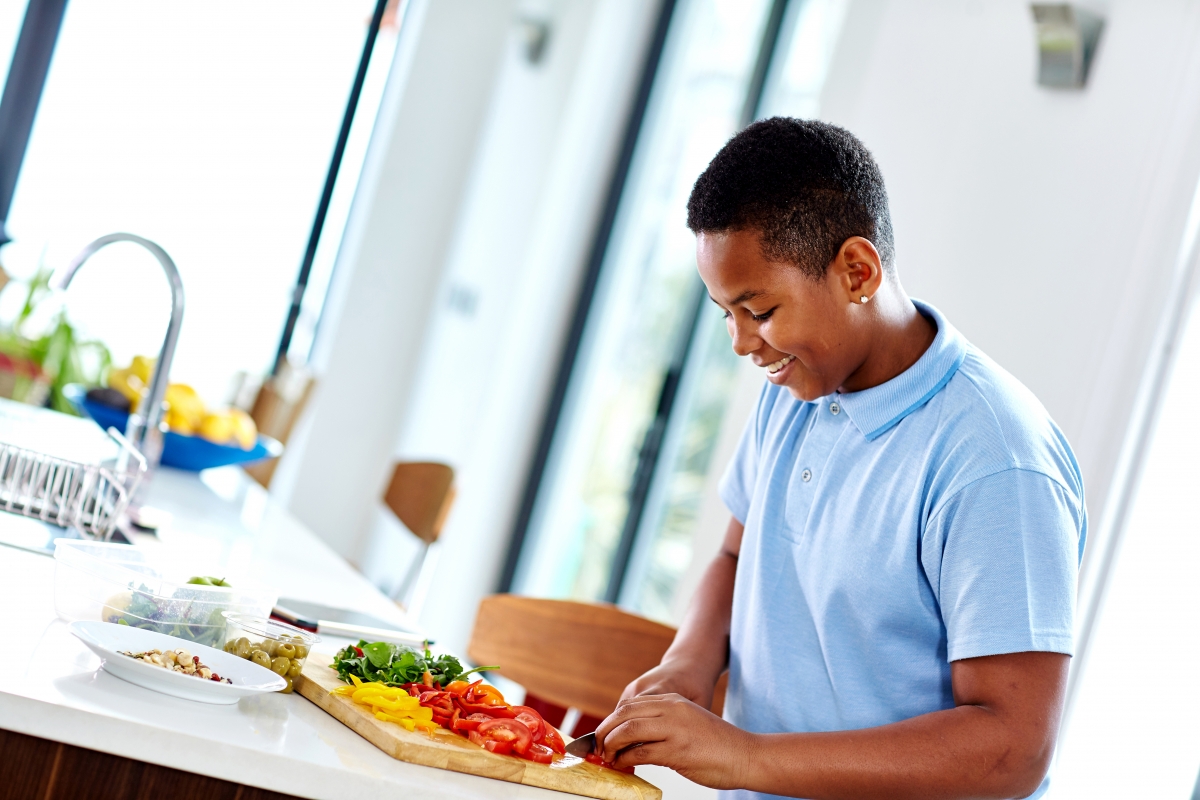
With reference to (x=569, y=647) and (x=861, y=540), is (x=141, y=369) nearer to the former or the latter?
(x=569, y=647)

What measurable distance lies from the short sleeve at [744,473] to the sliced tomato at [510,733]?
0.57 meters

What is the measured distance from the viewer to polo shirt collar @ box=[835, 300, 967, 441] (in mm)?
1236

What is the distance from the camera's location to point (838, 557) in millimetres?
1254

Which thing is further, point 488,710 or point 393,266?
point 393,266

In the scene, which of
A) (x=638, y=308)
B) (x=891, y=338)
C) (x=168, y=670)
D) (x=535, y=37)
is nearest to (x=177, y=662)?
(x=168, y=670)

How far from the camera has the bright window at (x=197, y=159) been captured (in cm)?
434

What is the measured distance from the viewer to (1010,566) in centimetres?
107

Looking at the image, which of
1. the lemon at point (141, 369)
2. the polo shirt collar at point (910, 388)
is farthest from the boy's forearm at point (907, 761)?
the lemon at point (141, 369)

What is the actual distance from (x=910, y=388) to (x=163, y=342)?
110cm

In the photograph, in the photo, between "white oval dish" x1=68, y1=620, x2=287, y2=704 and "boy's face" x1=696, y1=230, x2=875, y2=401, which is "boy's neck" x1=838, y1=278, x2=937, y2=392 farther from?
"white oval dish" x1=68, y1=620, x2=287, y2=704

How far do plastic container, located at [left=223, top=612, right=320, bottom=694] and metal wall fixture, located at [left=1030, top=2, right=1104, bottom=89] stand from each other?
5.47ft

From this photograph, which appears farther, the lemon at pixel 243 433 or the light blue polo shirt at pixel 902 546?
the lemon at pixel 243 433

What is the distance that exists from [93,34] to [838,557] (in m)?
4.09

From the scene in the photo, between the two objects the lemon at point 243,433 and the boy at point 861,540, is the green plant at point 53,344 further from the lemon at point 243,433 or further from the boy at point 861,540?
the boy at point 861,540
